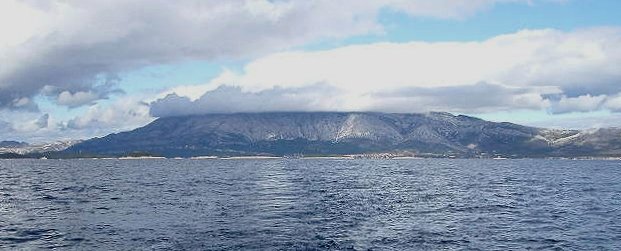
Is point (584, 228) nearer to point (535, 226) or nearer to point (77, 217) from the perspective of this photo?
point (535, 226)

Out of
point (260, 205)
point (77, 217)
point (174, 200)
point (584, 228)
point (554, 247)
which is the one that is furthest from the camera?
point (174, 200)

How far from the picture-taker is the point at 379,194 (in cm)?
12119

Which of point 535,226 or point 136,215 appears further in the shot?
point 136,215

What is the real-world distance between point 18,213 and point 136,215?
1747 cm

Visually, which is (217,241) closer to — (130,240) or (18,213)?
(130,240)

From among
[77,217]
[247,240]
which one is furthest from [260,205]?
[247,240]

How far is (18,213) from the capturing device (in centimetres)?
8450

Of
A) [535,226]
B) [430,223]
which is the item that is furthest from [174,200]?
[535,226]

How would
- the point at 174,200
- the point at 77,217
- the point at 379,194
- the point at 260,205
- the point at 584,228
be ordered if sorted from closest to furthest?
the point at 584,228, the point at 77,217, the point at 260,205, the point at 174,200, the point at 379,194

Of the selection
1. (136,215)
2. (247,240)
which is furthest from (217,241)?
(136,215)

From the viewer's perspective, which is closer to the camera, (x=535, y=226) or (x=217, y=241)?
(x=217, y=241)

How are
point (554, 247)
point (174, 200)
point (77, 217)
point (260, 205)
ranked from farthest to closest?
point (174, 200)
point (260, 205)
point (77, 217)
point (554, 247)

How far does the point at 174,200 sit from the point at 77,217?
27.5 m

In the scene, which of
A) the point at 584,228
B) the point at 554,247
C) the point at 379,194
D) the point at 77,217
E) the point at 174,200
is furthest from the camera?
the point at 379,194
